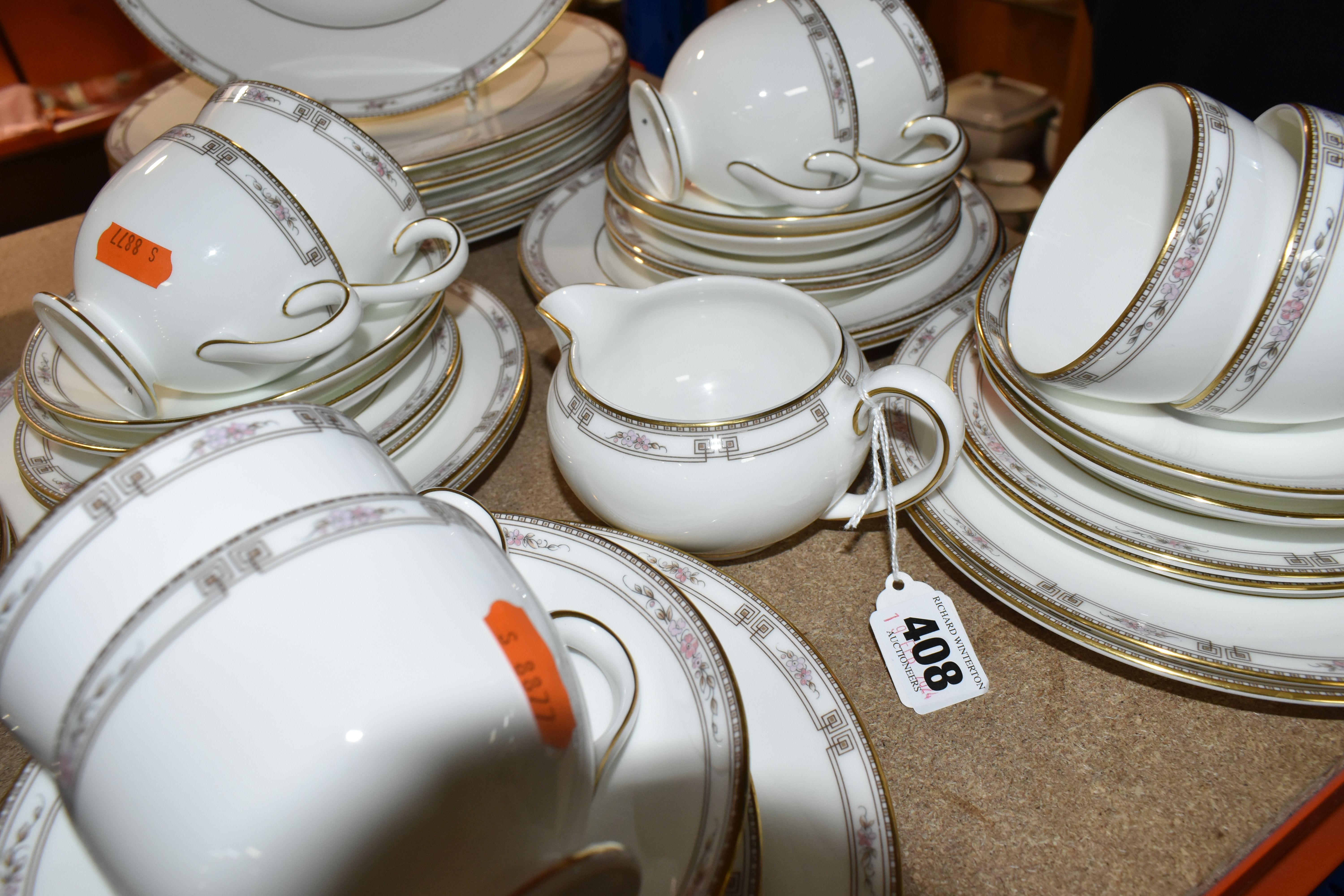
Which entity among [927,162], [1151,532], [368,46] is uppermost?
[368,46]

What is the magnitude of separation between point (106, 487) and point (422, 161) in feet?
2.48

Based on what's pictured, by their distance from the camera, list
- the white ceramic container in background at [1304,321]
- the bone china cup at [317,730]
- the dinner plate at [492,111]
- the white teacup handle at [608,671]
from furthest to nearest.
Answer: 1. the dinner plate at [492,111]
2. the white ceramic container in background at [1304,321]
3. the white teacup handle at [608,671]
4. the bone china cup at [317,730]

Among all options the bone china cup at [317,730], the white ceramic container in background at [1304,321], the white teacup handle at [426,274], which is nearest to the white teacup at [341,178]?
the white teacup handle at [426,274]

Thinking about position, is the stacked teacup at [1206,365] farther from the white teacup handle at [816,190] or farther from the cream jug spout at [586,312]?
the cream jug spout at [586,312]

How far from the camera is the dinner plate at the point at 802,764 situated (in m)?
0.46

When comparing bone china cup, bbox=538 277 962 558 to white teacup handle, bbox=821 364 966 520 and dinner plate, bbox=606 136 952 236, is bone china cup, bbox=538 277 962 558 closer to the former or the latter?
white teacup handle, bbox=821 364 966 520

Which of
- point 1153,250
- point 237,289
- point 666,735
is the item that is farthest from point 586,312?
point 1153,250

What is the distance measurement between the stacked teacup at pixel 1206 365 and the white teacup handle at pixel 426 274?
1.49ft

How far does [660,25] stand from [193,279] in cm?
156

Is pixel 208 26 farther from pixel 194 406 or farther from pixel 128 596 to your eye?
pixel 128 596

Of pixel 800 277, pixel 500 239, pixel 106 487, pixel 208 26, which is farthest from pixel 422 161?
pixel 106 487

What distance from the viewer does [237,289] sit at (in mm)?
660

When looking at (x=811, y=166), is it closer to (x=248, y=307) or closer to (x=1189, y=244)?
(x=1189, y=244)

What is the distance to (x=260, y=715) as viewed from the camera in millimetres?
302
